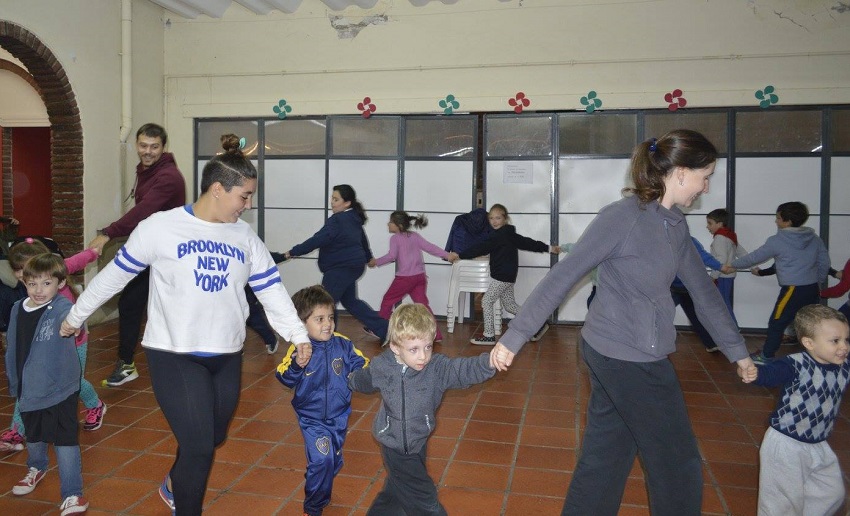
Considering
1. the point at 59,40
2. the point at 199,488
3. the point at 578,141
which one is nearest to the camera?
the point at 199,488

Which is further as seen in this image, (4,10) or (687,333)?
(687,333)

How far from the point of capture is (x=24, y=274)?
10.4 feet

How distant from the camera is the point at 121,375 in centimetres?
518

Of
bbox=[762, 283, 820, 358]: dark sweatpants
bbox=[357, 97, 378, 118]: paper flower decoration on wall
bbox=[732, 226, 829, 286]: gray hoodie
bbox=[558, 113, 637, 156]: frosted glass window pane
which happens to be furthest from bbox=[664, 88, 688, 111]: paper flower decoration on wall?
bbox=[357, 97, 378, 118]: paper flower decoration on wall

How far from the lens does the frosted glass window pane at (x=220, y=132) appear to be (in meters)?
8.66

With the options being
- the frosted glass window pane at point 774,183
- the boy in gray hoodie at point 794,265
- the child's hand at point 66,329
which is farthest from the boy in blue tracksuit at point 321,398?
the frosted glass window pane at point 774,183

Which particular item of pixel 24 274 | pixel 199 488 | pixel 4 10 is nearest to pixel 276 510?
pixel 199 488

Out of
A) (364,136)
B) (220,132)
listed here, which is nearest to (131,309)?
(364,136)

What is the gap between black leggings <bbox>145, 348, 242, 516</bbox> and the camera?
2449 millimetres

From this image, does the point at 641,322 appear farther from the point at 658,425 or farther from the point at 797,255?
the point at 797,255

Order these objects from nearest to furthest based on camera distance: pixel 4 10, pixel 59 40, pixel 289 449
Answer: pixel 289 449, pixel 4 10, pixel 59 40

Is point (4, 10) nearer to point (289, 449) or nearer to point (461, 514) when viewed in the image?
point (289, 449)

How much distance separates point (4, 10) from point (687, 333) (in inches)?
300

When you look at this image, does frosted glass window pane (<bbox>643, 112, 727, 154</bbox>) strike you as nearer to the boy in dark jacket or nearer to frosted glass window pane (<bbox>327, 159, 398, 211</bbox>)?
frosted glass window pane (<bbox>327, 159, 398, 211</bbox>)
